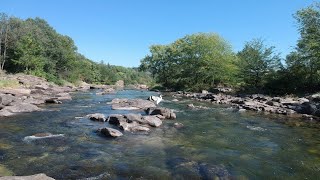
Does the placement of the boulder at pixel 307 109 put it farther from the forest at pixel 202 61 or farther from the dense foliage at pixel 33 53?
the dense foliage at pixel 33 53

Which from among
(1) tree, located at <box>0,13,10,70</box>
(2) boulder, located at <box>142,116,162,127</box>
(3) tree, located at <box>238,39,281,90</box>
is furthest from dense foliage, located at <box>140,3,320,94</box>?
(1) tree, located at <box>0,13,10,70</box>

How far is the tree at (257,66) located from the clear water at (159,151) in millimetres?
38749

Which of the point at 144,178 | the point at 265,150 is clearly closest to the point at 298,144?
the point at 265,150

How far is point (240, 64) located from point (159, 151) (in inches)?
2093

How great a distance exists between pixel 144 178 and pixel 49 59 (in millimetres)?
80201

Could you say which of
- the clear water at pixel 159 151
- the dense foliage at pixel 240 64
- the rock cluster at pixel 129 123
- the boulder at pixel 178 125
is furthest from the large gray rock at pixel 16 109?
the dense foliage at pixel 240 64

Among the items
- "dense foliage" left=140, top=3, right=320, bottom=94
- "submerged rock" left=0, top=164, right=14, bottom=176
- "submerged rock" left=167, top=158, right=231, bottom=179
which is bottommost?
"submerged rock" left=0, top=164, right=14, bottom=176

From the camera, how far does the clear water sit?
10898 mm

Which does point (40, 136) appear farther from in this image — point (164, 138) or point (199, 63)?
point (199, 63)

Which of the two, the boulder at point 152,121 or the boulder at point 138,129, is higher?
the boulder at point 152,121

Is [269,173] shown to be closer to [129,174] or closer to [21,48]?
[129,174]

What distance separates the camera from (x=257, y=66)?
5988cm

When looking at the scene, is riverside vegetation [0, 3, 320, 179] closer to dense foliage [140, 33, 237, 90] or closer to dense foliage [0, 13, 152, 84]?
dense foliage [140, 33, 237, 90]

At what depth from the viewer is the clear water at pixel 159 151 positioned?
429 inches
